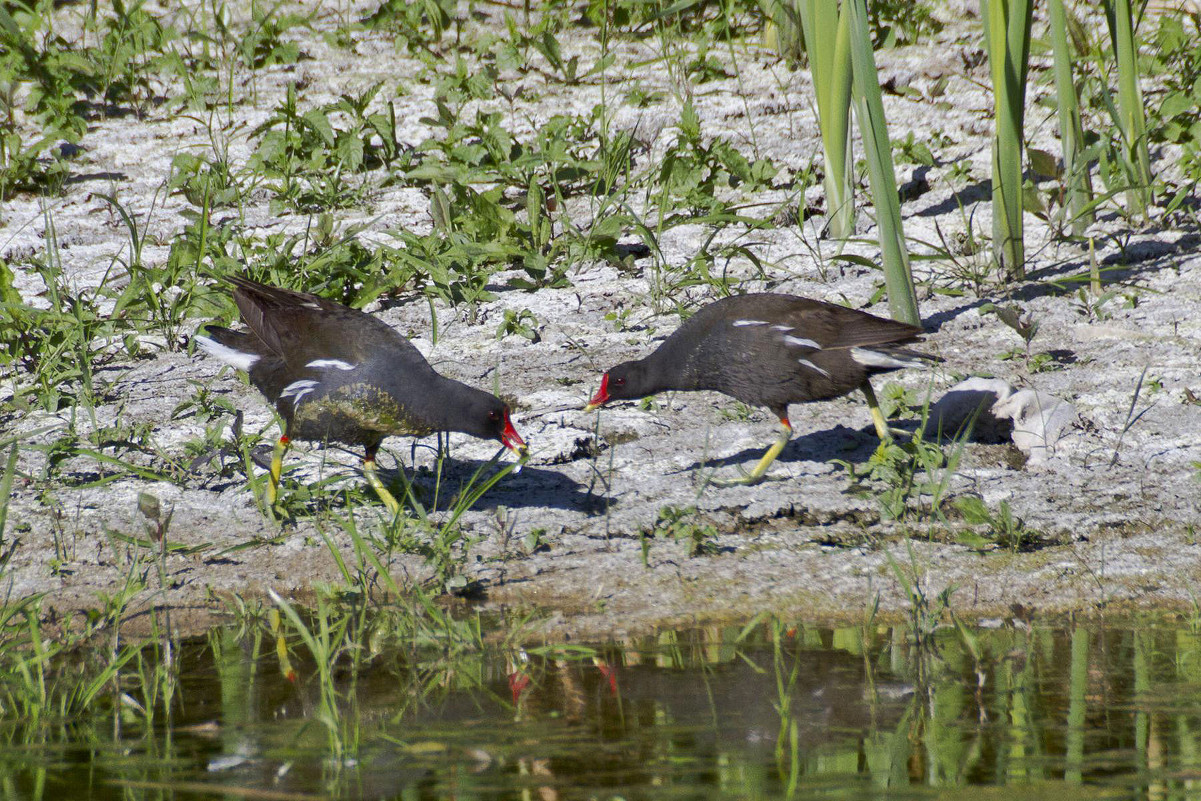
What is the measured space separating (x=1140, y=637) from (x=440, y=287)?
382cm

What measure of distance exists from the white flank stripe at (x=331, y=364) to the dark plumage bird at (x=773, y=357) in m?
1.00

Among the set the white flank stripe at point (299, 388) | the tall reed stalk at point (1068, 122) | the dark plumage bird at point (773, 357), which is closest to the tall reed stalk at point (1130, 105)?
the tall reed stalk at point (1068, 122)

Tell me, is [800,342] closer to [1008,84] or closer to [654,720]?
[1008,84]

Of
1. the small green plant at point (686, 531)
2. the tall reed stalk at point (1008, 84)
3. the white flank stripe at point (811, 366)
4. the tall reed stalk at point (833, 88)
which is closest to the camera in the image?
the small green plant at point (686, 531)

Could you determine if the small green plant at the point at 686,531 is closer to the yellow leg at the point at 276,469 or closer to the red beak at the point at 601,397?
the red beak at the point at 601,397

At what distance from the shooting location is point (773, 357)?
4438mm

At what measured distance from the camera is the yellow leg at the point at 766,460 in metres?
4.25

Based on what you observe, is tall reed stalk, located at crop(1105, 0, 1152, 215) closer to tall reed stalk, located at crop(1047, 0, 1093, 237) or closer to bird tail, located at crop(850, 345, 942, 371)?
tall reed stalk, located at crop(1047, 0, 1093, 237)

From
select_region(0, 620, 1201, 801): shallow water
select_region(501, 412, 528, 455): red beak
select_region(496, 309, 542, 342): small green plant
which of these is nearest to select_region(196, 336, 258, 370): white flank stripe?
select_region(501, 412, 528, 455): red beak

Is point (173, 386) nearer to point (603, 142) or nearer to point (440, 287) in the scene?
point (440, 287)

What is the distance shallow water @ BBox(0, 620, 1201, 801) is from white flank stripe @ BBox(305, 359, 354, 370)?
132cm

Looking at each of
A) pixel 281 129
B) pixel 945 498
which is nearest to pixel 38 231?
pixel 281 129

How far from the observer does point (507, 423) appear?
426 cm

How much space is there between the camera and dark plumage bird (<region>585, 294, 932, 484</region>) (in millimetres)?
4418
